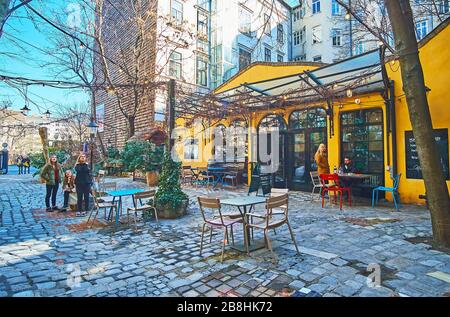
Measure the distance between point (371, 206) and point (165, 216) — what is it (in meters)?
5.94

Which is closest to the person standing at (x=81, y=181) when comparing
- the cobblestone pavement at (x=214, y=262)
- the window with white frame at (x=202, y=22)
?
the cobblestone pavement at (x=214, y=262)

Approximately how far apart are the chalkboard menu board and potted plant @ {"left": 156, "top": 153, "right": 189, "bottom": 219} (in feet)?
21.9

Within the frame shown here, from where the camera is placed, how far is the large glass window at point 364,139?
28.2ft

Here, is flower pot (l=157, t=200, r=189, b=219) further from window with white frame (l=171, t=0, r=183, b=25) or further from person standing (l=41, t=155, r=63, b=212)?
window with white frame (l=171, t=0, r=183, b=25)

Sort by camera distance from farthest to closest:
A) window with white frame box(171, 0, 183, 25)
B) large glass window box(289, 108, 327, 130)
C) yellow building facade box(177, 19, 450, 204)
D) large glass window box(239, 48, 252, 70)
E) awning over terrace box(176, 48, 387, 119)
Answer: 1. large glass window box(239, 48, 252, 70)
2. window with white frame box(171, 0, 183, 25)
3. large glass window box(289, 108, 327, 130)
4. yellow building facade box(177, 19, 450, 204)
5. awning over terrace box(176, 48, 387, 119)

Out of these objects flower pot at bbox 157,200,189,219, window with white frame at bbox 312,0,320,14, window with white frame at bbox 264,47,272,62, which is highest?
window with white frame at bbox 312,0,320,14

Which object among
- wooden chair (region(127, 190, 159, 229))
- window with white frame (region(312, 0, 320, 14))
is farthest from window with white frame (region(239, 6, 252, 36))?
wooden chair (region(127, 190, 159, 229))

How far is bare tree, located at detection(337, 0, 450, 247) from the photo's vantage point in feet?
13.8

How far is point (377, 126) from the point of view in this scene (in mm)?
8641

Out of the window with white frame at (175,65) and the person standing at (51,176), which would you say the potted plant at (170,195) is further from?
the window with white frame at (175,65)

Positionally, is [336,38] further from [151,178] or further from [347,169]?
[151,178]

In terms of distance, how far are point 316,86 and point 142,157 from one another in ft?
27.8

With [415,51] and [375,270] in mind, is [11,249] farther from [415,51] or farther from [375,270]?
[415,51]

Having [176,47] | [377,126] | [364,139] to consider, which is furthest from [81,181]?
[176,47]
